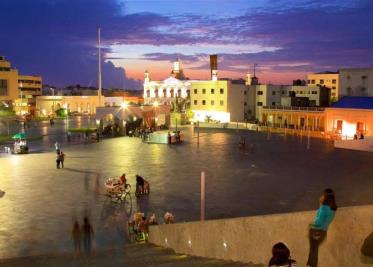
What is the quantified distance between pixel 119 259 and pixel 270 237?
353 centimetres

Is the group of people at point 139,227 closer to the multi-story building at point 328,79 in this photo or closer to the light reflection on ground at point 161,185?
the light reflection on ground at point 161,185

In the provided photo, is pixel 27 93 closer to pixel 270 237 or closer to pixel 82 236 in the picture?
pixel 82 236

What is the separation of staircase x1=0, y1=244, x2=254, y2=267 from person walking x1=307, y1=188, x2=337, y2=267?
180 centimetres

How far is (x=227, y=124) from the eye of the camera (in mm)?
62156

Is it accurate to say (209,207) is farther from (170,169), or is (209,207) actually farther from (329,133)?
(329,133)

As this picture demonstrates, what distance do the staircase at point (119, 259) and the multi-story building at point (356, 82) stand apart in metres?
51.7

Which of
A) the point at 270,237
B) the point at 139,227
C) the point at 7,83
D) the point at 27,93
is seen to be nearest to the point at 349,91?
the point at 139,227

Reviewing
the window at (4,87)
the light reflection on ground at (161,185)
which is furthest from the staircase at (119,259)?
the window at (4,87)

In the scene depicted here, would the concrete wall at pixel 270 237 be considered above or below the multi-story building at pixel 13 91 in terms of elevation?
below

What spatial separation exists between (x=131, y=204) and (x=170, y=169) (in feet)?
28.1

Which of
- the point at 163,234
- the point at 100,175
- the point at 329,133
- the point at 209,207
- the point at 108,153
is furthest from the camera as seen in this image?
the point at 329,133

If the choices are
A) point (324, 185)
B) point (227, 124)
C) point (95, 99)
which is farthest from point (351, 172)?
point (95, 99)

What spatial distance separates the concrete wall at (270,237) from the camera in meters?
7.10

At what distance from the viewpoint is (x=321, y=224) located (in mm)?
6965
